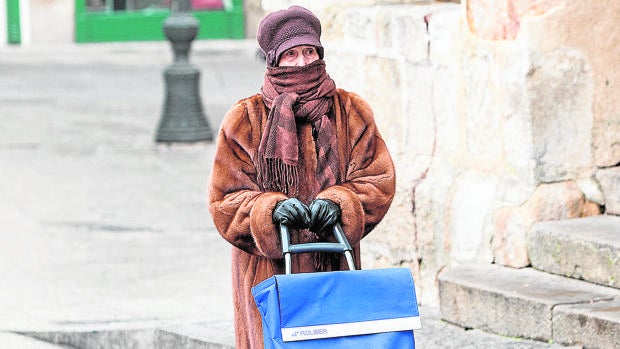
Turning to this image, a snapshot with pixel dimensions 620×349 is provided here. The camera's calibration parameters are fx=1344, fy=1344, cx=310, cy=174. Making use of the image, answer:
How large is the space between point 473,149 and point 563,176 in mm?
485

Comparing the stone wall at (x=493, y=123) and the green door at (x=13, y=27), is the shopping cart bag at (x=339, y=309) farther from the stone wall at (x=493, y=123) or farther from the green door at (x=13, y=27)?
the green door at (x=13, y=27)

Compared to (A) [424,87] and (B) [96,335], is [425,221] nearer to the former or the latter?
(A) [424,87]

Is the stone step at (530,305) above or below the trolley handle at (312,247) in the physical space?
below

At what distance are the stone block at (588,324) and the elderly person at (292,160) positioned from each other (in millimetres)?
1335

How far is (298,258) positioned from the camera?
4.57 meters

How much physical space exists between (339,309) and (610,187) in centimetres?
262

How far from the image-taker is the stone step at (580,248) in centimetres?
586

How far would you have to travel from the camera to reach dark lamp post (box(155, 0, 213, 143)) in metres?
13.4

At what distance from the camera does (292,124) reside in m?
4.44

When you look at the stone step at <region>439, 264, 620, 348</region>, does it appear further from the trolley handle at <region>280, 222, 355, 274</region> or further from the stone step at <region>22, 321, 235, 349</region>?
the trolley handle at <region>280, 222, 355, 274</region>

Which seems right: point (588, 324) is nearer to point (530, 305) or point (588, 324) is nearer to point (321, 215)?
point (530, 305)

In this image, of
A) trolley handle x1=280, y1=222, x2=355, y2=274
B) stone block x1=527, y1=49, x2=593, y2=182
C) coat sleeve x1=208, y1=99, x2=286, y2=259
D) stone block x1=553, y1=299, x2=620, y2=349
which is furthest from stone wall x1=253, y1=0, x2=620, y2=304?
trolley handle x1=280, y1=222, x2=355, y2=274

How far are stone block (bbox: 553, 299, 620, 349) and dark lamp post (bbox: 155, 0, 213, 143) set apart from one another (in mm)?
8098

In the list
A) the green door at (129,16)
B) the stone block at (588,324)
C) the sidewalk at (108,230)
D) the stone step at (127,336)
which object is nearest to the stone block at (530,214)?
the sidewalk at (108,230)
